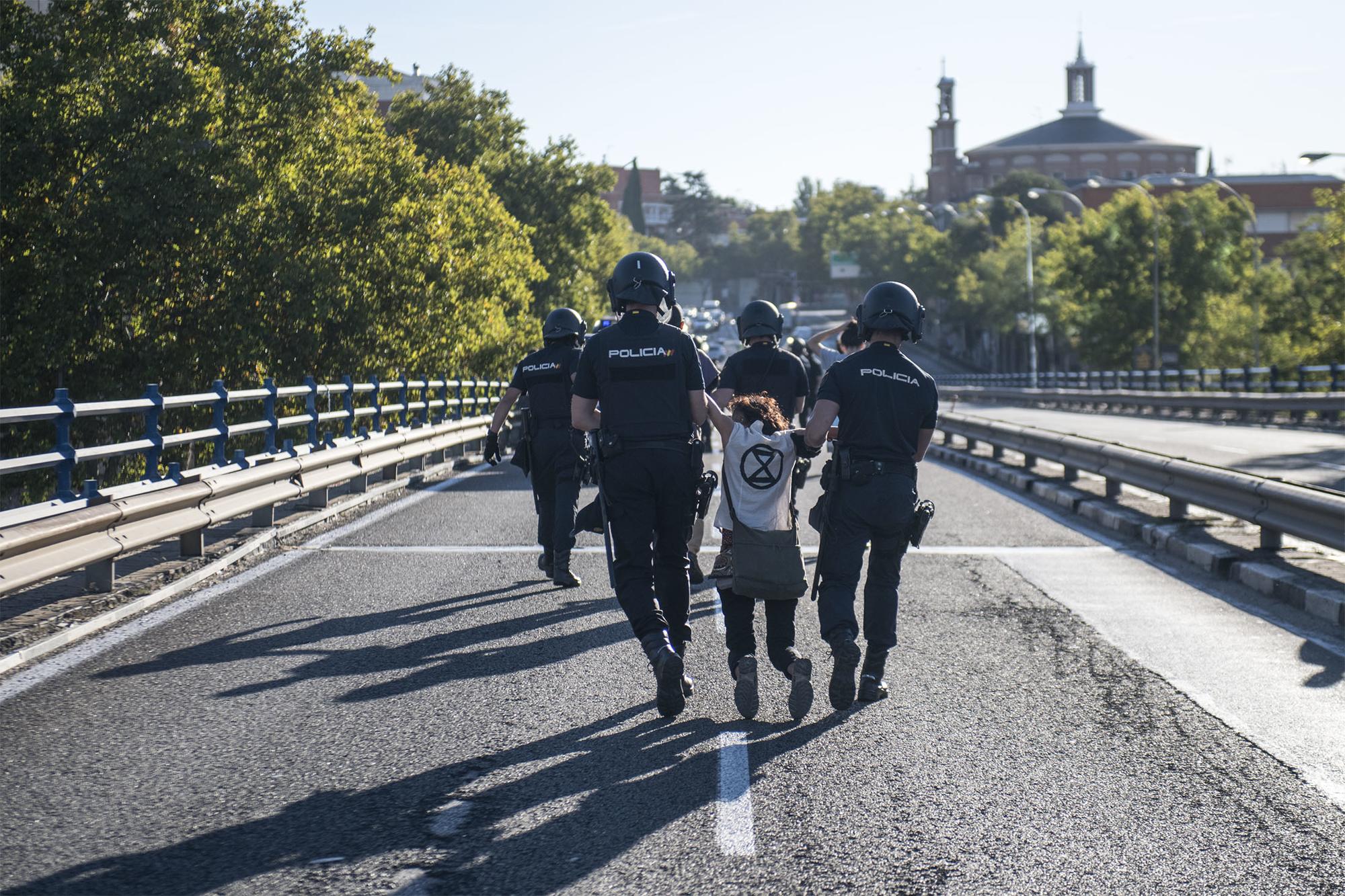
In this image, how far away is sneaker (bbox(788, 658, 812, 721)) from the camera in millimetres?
6473

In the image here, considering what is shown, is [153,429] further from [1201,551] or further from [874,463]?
[1201,551]

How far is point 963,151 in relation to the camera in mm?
183500

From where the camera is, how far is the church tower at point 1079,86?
186875 mm

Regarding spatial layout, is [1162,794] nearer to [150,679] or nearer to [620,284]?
[620,284]

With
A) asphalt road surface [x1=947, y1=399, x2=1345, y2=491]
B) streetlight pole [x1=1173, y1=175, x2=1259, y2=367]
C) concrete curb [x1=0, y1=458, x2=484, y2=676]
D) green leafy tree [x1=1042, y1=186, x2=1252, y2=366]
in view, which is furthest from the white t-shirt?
green leafy tree [x1=1042, y1=186, x2=1252, y2=366]

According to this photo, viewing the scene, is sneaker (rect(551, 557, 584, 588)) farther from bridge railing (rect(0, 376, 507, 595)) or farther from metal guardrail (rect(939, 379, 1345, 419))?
metal guardrail (rect(939, 379, 1345, 419))

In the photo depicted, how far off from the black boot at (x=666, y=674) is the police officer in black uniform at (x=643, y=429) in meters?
0.05

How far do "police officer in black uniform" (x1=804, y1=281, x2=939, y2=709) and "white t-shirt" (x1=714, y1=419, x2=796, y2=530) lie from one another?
9.3 inches

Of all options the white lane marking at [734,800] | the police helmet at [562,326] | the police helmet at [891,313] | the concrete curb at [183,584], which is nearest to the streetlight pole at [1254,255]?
the concrete curb at [183,584]

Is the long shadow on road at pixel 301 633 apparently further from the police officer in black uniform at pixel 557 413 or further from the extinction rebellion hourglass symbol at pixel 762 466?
the extinction rebellion hourglass symbol at pixel 762 466

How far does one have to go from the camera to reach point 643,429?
22.1 ft

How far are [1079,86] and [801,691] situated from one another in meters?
204

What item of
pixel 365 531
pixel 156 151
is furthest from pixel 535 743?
pixel 156 151

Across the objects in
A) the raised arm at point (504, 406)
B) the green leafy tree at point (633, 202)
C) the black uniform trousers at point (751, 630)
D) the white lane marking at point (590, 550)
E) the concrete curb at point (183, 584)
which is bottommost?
the white lane marking at point (590, 550)
